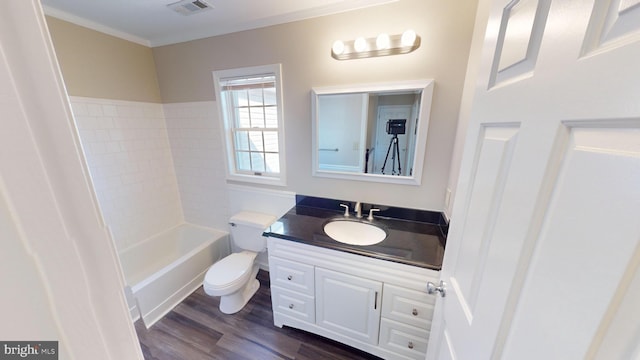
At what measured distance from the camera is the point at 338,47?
1.42 meters

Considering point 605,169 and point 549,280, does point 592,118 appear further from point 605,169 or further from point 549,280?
point 549,280

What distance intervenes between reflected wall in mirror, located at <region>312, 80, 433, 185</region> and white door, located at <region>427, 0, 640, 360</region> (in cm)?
83

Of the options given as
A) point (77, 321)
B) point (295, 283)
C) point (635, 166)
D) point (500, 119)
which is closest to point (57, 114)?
point (77, 321)

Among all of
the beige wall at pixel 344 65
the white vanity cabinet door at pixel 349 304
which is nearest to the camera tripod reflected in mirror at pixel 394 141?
the beige wall at pixel 344 65

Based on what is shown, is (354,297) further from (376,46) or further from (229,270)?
(376,46)

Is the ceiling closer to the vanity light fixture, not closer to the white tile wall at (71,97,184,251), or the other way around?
the vanity light fixture

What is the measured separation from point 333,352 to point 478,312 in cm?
127

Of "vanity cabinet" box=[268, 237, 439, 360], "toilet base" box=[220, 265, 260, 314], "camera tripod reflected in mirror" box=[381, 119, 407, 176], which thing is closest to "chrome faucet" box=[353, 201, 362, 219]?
"camera tripod reflected in mirror" box=[381, 119, 407, 176]

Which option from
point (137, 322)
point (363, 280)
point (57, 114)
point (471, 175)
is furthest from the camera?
point (363, 280)

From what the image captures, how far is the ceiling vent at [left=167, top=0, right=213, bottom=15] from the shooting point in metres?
1.41

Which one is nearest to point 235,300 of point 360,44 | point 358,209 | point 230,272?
point 230,272

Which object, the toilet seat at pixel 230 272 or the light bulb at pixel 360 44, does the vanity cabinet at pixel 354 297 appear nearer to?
the toilet seat at pixel 230 272

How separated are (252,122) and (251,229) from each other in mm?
1013

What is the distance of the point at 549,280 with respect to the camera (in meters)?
0.36
